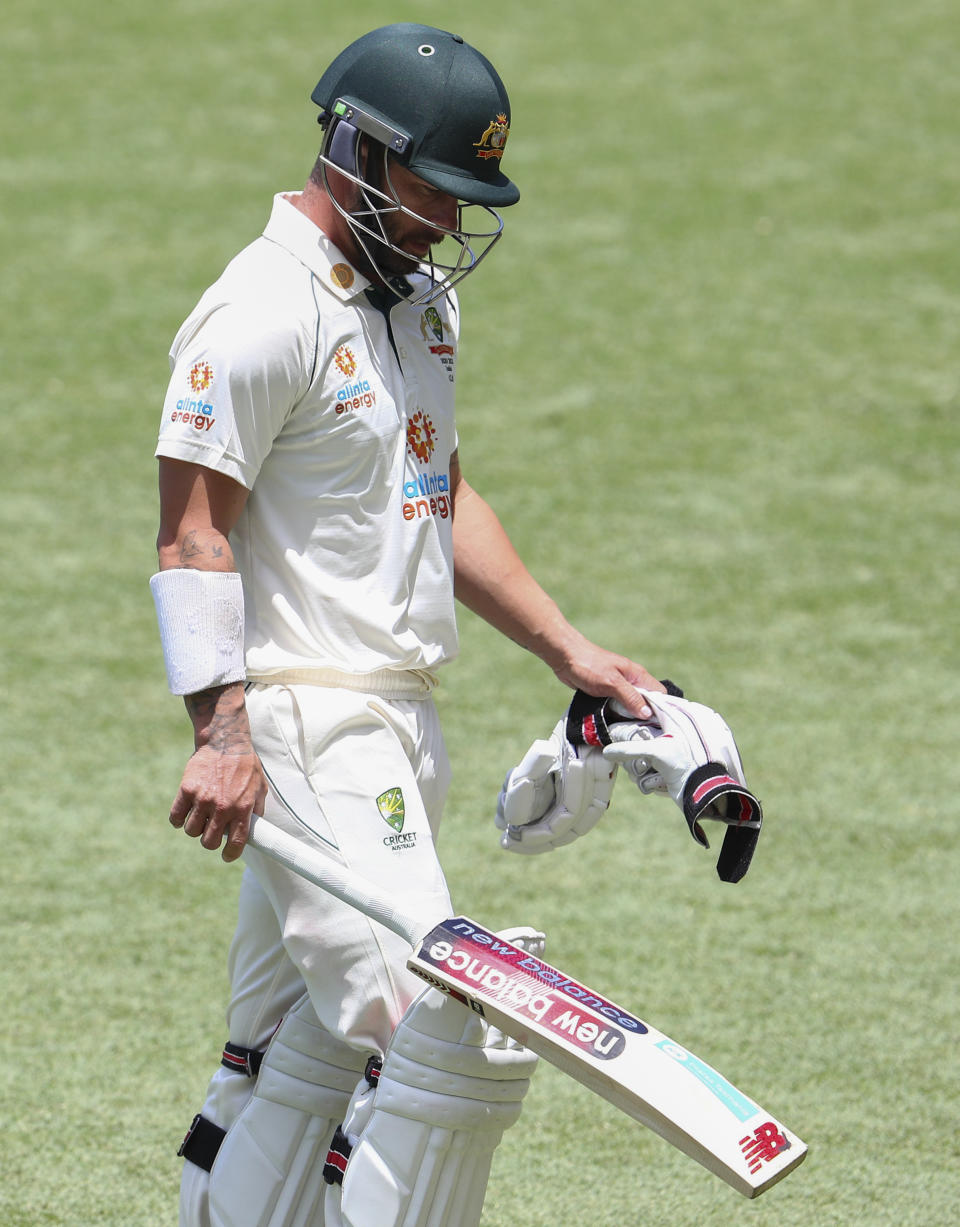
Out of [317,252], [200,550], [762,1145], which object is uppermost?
[317,252]

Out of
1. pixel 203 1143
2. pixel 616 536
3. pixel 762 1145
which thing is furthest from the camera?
pixel 616 536

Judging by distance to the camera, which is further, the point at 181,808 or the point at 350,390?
the point at 350,390

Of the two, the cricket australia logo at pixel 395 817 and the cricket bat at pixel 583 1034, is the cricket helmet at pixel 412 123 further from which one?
the cricket bat at pixel 583 1034

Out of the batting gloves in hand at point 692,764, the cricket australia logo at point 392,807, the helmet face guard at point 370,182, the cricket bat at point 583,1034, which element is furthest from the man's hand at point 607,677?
the helmet face guard at point 370,182

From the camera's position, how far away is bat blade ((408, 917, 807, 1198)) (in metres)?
2.14

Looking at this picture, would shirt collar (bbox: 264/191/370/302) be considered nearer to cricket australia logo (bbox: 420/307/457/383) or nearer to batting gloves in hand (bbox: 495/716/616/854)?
cricket australia logo (bbox: 420/307/457/383)

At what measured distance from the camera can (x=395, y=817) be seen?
2402mm

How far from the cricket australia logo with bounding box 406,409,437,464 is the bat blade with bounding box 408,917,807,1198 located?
0.68m

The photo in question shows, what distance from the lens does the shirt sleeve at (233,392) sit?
90.0 inches

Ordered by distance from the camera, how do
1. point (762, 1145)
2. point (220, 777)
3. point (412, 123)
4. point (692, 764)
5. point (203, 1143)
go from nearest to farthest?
point (762, 1145)
point (220, 777)
point (412, 123)
point (692, 764)
point (203, 1143)

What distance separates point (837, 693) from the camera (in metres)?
5.21

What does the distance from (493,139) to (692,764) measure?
36.4 inches

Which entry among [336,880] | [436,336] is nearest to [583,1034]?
[336,880]

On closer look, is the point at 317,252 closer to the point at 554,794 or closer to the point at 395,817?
the point at 395,817
